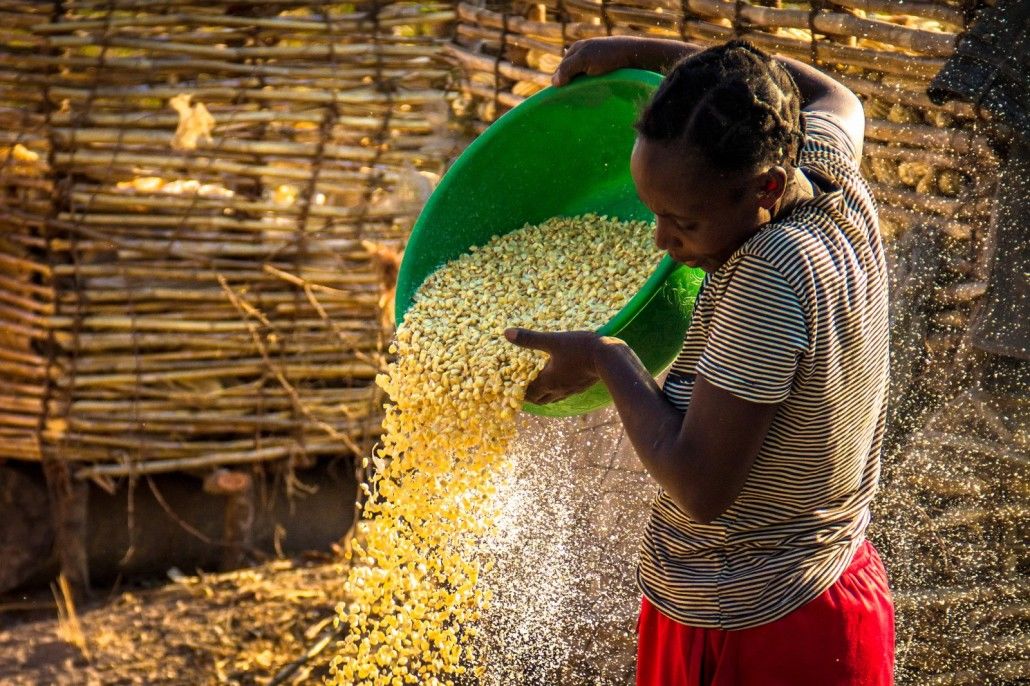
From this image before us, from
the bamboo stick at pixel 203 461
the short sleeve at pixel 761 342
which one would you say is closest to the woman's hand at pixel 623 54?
the short sleeve at pixel 761 342

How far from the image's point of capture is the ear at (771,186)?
1.61 m

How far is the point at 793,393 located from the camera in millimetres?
1631

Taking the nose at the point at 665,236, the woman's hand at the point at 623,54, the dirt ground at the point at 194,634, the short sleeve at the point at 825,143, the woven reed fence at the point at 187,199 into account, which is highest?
the woman's hand at the point at 623,54

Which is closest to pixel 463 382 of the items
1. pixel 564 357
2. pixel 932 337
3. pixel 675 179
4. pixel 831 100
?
pixel 564 357

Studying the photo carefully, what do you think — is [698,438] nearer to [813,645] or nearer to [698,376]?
[698,376]

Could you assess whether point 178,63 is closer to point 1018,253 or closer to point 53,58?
point 53,58

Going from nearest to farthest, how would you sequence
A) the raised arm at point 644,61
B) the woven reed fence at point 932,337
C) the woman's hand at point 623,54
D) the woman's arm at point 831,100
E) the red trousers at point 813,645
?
the red trousers at point 813,645, the woman's arm at point 831,100, the raised arm at point 644,61, the woman's hand at point 623,54, the woven reed fence at point 932,337

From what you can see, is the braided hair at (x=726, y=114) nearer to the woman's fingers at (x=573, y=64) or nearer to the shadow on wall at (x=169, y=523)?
the woman's fingers at (x=573, y=64)

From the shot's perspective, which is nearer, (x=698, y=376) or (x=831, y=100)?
(x=698, y=376)

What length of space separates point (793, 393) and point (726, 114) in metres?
0.41

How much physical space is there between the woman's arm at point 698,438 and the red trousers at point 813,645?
0.92 ft

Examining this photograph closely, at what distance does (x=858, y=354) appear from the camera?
167 centimetres

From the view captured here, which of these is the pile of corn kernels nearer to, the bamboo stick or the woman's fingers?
the woman's fingers

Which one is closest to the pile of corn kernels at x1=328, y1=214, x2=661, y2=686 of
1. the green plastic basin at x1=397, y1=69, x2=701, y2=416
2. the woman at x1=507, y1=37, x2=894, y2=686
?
the green plastic basin at x1=397, y1=69, x2=701, y2=416
